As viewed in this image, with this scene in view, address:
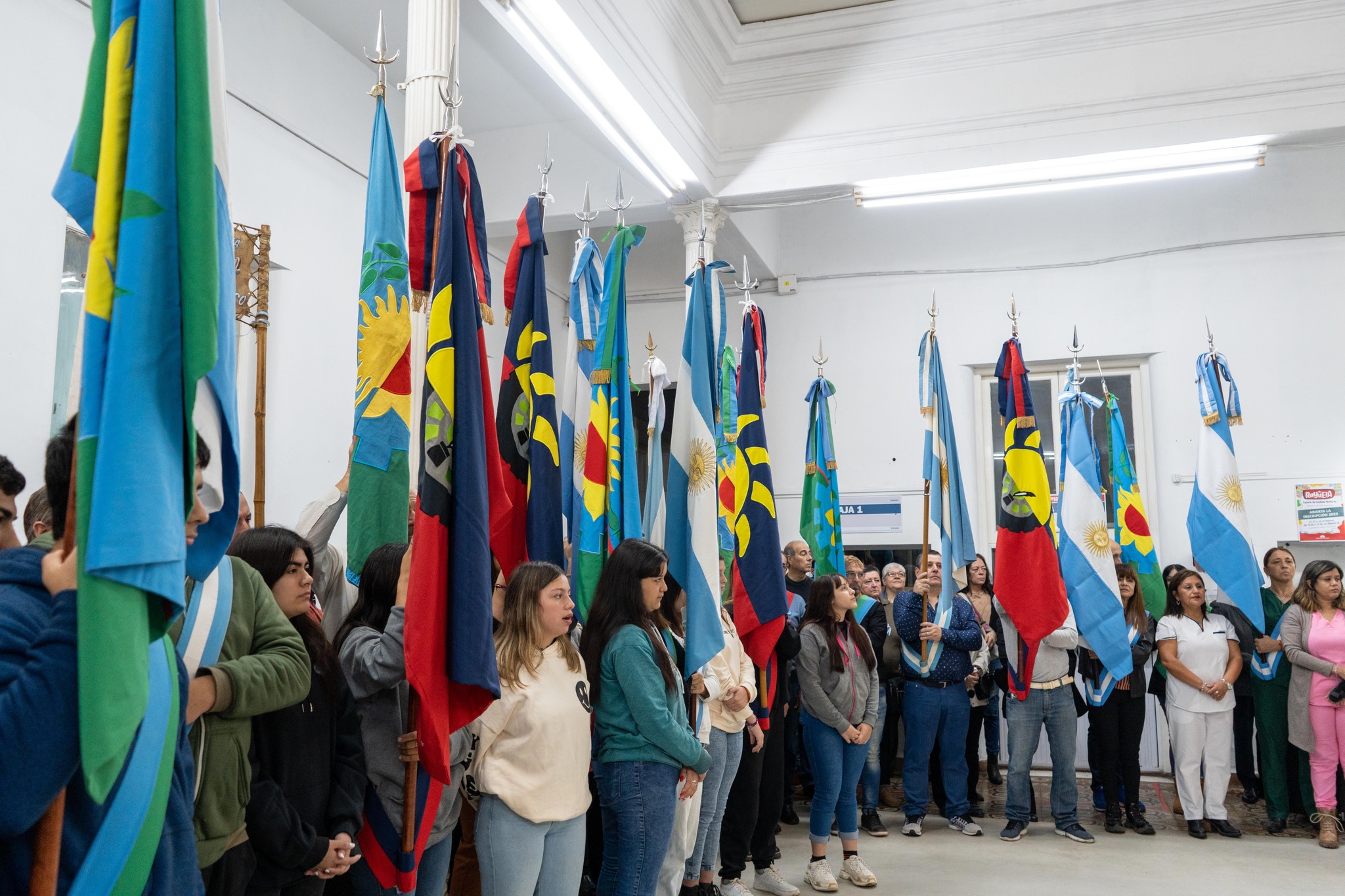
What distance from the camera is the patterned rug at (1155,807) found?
5.35m

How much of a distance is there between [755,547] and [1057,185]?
3408 millimetres

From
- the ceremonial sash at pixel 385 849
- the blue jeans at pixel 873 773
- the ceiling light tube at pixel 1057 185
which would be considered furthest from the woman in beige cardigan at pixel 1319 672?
the ceremonial sash at pixel 385 849

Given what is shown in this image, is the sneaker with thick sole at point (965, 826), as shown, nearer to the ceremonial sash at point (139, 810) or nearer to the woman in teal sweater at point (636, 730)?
the woman in teal sweater at point (636, 730)

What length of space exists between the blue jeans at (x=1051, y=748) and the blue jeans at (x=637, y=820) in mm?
2817

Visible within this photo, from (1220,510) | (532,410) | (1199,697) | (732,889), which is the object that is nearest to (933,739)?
(1199,697)

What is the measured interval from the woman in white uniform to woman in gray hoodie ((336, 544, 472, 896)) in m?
4.26

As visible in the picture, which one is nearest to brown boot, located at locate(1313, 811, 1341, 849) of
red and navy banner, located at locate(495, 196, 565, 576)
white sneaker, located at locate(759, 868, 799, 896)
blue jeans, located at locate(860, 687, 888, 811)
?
blue jeans, located at locate(860, 687, 888, 811)

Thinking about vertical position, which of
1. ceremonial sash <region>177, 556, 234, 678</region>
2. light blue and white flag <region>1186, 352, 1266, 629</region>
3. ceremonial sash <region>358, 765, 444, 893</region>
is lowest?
ceremonial sash <region>358, 765, 444, 893</region>

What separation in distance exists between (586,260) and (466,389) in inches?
78.5

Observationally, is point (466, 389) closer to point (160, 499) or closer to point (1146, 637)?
point (160, 499)

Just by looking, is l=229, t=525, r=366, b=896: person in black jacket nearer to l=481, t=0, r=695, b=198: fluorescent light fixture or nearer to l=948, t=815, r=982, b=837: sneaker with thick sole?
l=481, t=0, r=695, b=198: fluorescent light fixture

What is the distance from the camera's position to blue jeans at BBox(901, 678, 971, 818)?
17.0 feet

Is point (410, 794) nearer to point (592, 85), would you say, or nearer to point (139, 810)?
point (139, 810)

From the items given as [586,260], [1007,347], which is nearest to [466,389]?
[586,260]
